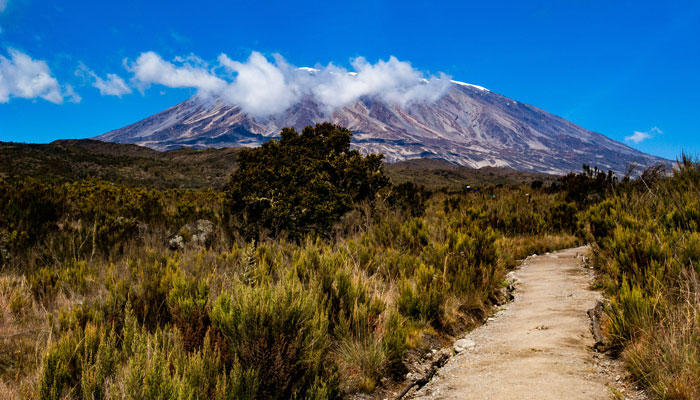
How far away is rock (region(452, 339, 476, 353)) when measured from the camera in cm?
356

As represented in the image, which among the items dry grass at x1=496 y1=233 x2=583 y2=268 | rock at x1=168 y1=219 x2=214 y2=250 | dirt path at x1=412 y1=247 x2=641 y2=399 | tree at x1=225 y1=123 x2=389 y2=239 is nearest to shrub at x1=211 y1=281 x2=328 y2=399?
dirt path at x1=412 y1=247 x2=641 y2=399

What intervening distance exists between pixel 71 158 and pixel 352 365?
2428 inches

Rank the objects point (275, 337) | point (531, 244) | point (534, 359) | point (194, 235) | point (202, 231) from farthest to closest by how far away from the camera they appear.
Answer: point (202, 231)
point (194, 235)
point (531, 244)
point (534, 359)
point (275, 337)

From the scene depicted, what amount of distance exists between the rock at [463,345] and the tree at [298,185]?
4939 millimetres

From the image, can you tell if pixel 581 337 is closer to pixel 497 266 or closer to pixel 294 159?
pixel 497 266

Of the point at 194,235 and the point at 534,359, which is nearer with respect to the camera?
the point at 534,359

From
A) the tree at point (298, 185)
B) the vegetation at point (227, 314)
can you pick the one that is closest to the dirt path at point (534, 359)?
the vegetation at point (227, 314)

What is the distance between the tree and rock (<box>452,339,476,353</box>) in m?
4.94

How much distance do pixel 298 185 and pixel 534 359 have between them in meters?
7.40

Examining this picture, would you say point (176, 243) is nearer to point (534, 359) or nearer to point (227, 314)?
point (227, 314)

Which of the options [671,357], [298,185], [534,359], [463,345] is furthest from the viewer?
[298,185]

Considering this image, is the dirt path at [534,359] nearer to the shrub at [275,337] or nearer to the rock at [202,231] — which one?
the shrub at [275,337]

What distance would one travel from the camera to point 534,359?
303cm

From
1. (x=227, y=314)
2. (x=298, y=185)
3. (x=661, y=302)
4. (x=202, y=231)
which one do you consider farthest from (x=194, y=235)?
(x=661, y=302)
